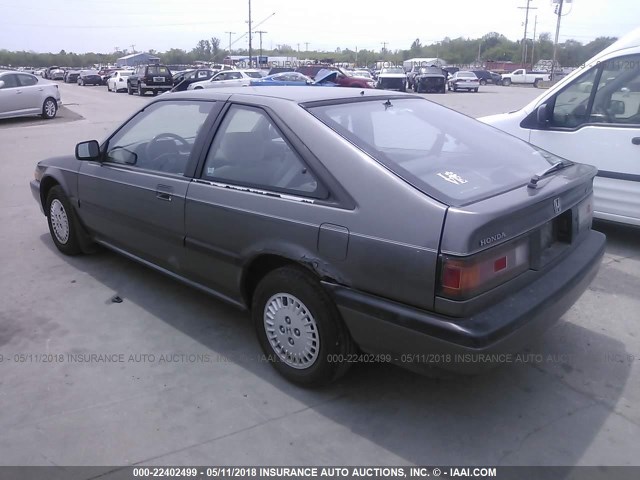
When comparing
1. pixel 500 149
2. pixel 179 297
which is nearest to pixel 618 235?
pixel 500 149

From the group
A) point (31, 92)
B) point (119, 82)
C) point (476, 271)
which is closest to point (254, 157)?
point (476, 271)

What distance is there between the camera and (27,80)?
1753 cm

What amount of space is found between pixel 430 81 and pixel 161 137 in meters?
34.9

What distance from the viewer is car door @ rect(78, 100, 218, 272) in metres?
3.71

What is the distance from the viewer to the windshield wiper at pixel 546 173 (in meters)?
2.94

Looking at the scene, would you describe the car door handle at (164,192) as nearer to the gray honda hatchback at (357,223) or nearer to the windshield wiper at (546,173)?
the gray honda hatchback at (357,223)

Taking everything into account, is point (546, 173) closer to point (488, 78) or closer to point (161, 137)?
point (161, 137)

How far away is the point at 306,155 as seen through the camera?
117 inches

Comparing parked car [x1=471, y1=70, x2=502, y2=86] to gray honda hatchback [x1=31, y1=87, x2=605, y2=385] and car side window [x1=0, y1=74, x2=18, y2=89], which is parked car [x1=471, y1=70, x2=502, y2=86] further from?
gray honda hatchback [x1=31, y1=87, x2=605, y2=385]

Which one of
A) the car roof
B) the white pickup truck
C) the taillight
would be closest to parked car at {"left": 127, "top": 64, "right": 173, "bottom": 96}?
the car roof

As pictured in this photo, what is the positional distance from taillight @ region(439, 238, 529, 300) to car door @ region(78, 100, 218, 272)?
6.13 feet

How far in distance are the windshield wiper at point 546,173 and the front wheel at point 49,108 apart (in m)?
18.2

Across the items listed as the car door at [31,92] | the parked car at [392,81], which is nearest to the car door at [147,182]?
the car door at [31,92]

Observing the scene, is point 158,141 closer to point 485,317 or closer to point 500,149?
point 500,149
